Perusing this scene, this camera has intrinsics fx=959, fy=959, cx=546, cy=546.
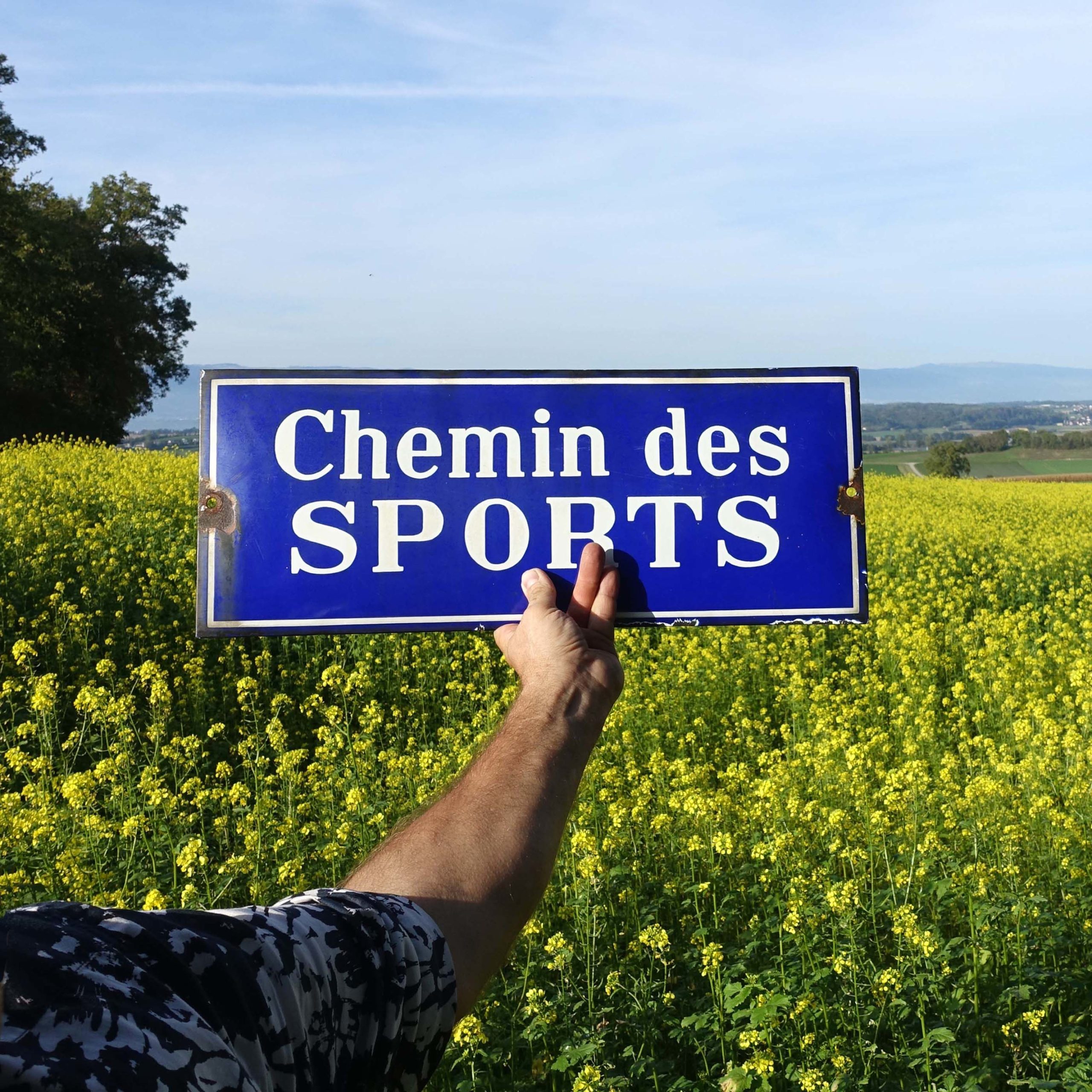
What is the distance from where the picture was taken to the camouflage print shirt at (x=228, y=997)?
0.65 metres

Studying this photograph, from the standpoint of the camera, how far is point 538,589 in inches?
55.3

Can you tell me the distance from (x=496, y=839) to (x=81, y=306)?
33.6 metres

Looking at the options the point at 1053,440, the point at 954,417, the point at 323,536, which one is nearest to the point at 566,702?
the point at 323,536

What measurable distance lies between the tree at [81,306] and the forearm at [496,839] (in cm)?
2857

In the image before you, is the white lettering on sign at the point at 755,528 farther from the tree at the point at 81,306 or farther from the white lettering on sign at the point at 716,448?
the tree at the point at 81,306

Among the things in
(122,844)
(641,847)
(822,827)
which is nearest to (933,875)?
(822,827)

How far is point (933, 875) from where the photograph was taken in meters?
3.27

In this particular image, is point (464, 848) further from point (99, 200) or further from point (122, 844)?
point (99, 200)

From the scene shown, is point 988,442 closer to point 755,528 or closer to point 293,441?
point 755,528

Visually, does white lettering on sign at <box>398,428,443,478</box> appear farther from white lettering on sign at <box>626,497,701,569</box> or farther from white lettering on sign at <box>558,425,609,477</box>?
white lettering on sign at <box>626,497,701,569</box>

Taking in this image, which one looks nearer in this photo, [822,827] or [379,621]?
[379,621]

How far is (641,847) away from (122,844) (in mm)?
1831

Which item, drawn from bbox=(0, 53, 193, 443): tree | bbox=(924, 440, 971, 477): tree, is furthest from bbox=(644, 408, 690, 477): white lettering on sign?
bbox=(924, 440, 971, 477): tree

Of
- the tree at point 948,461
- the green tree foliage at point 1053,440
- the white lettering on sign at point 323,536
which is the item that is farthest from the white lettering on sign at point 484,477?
the green tree foliage at point 1053,440
